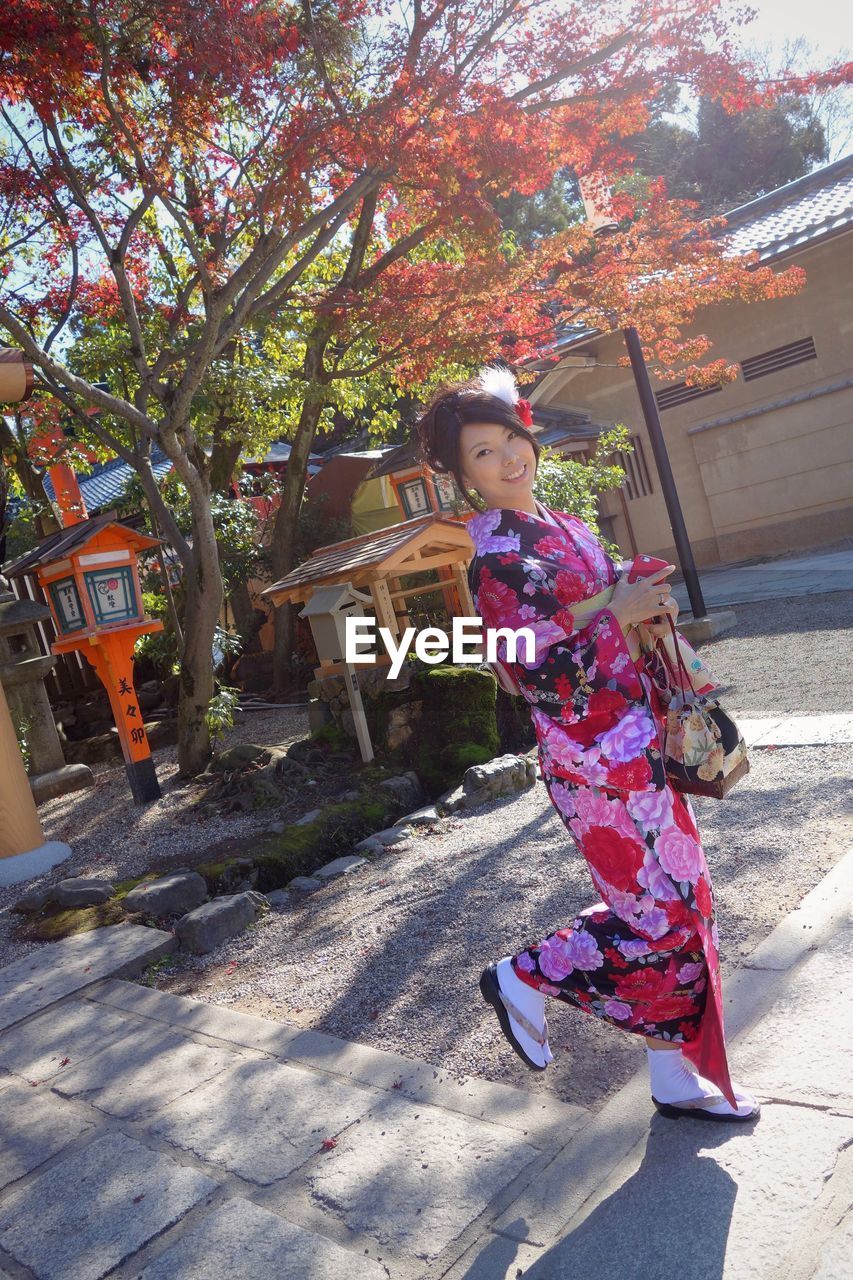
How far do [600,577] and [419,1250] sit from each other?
1652mm

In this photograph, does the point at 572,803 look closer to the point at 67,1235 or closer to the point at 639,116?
the point at 67,1235

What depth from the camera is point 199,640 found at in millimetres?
8062

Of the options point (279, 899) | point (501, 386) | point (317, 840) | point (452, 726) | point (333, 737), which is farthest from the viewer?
point (333, 737)

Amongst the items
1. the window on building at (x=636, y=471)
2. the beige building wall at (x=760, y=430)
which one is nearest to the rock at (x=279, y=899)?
the beige building wall at (x=760, y=430)

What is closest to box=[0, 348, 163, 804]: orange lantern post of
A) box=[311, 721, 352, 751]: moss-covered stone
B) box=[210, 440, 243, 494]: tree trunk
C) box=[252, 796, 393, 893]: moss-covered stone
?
box=[311, 721, 352, 751]: moss-covered stone

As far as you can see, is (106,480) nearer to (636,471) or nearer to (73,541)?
(636,471)

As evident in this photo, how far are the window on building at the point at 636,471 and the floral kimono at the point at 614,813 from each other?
15117mm

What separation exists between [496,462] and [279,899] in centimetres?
343

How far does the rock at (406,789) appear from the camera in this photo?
6.92m

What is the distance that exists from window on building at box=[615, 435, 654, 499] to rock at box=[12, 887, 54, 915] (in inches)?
521

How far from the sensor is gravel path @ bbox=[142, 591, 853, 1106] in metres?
3.31

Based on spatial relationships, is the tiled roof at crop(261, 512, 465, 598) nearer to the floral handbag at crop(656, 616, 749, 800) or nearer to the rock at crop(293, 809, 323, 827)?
the rock at crop(293, 809, 323, 827)

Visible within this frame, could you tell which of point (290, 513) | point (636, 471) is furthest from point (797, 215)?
point (290, 513)

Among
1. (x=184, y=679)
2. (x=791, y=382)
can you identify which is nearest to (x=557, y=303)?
(x=184, y=679)
